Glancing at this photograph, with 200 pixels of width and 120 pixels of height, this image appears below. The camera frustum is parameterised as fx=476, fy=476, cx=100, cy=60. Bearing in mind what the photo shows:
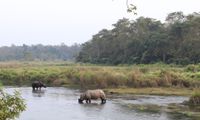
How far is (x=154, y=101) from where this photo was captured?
110 ft

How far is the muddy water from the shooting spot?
25656 mm

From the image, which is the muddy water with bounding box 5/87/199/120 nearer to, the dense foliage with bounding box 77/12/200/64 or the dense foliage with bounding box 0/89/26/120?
the dense foliage with bounding box 0/89/26/120

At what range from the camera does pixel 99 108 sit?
97.7 ft

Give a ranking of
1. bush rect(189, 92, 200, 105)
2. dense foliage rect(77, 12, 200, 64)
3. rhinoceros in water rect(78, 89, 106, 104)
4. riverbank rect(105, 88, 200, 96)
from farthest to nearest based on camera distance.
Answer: dense foliage rect(77, 12, 200, 64)
riverbank rect(105, 88, 200, 96)
rhinoceros in water rect(78, 89, 106, 104)
bush rect(189, 92, 200, 105)

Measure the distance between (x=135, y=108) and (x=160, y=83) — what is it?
45.7ft

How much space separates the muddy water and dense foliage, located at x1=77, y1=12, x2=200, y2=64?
3598 cm

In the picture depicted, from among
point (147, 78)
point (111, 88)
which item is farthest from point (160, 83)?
point (111, 88)

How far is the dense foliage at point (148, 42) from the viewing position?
71344 mm

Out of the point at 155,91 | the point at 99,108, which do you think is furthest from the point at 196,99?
the point at 155,91

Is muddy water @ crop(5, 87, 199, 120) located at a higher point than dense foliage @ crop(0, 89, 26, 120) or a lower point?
lower

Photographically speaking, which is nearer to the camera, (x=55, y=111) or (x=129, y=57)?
(x=55, y=111)

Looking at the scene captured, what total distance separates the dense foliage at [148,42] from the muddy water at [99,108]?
36.0 m

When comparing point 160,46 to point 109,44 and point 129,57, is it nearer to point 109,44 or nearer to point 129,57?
point 129,57

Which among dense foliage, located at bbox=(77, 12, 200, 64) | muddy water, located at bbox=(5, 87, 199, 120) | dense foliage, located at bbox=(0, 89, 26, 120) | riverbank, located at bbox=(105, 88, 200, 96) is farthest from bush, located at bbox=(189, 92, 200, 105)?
dense foliage, located at bbox=(77, 12, 200, 64)
